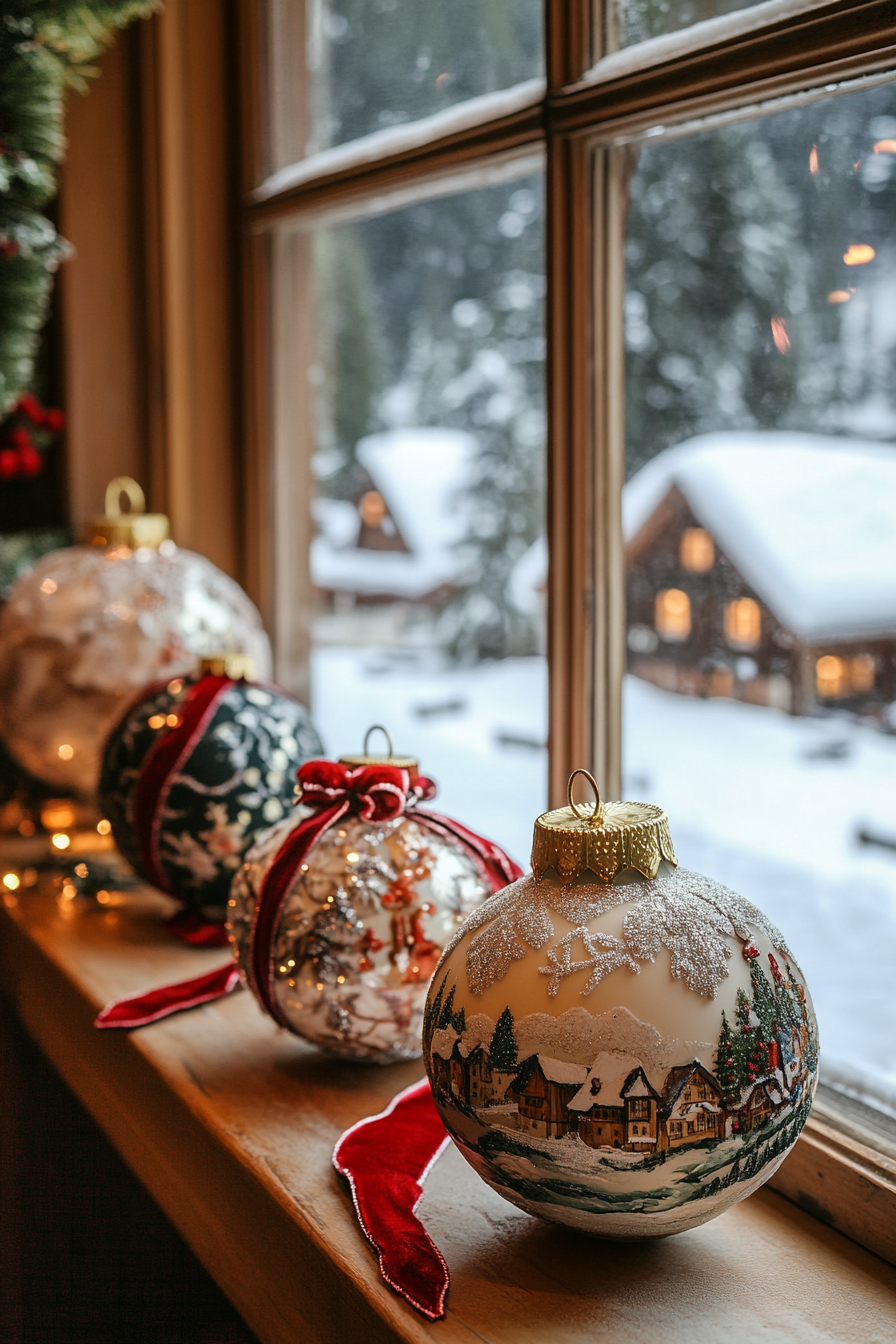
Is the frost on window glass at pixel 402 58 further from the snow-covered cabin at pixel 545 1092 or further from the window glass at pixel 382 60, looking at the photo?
the snow-covered cabin at pixel 545 1092

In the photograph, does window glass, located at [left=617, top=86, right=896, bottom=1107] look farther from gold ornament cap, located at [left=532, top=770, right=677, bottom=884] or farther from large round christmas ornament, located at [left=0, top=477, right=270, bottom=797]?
large round christmas ornament, located at [left=0, top=477, right=270, bottom=797]

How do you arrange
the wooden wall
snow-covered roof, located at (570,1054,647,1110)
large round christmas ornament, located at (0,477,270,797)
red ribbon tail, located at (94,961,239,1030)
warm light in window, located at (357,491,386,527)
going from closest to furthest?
snow-covered roof, located at (570,1054,647,1110), red ribbon tail, located at (94,961,239,1030), large round christmas ornament, located at (0,477,270,797), warm light in window, located at (357,491,386,527), the wooden wall

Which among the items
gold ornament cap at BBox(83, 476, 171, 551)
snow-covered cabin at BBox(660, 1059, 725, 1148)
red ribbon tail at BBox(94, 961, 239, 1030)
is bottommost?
red ribbon tail at BBox(94, 961, 239, 1030)

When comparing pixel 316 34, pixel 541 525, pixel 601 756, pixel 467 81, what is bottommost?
pixel 601 756

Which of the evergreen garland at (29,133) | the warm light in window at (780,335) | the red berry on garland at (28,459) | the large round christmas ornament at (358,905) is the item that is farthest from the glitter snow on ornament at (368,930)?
the red berry on garland at (28,459)

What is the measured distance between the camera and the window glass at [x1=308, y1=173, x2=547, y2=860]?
43.1 inches

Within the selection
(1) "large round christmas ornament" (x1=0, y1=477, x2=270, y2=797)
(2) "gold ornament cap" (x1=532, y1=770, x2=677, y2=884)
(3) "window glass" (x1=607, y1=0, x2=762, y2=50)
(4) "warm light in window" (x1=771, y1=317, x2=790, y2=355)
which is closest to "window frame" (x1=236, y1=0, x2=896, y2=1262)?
(3) "window glass" (x1=607, y1=0, x2=762, y2=50)

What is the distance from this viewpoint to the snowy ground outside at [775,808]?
0.78 m

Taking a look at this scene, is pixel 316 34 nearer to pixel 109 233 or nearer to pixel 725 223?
pixel 109 233

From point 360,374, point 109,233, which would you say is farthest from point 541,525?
point 109,233

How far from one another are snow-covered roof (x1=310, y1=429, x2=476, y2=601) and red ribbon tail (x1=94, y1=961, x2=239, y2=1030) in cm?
45

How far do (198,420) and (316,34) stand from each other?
17.2 inches

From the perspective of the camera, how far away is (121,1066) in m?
0.92

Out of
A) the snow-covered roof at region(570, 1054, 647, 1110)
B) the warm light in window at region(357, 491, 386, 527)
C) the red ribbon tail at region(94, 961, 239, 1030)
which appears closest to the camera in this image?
the snow-covered roof at region(570, 1054, 647, 1110)
